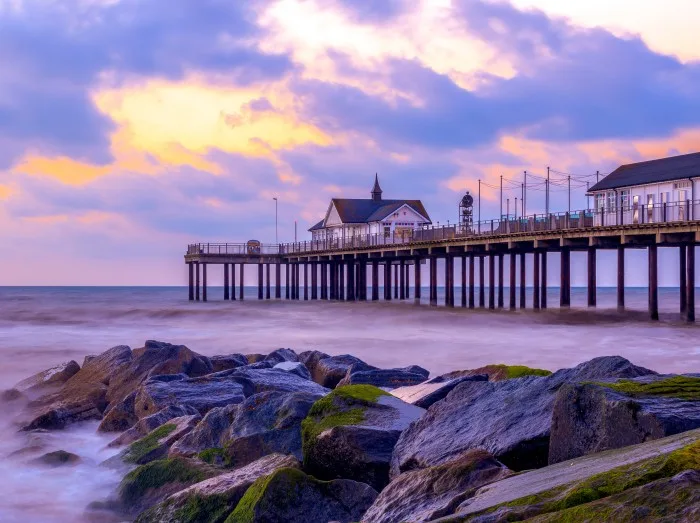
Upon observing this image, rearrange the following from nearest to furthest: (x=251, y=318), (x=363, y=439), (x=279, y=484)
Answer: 1. (x=279, y=484)
2. (x=363, y=439)
3. (x=251, y=318)

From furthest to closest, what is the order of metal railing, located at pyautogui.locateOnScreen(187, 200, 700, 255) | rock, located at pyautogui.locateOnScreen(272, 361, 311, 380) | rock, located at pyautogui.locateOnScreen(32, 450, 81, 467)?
metal railing, located at pyautogui.locateOnScreen(187, 200, 700, 255) < rock, located at pyautogui.locateOnScreen(272, 361, 311, 380) < rock, located at pyautogui.locateOnScreen(32, 450, 81, 467)

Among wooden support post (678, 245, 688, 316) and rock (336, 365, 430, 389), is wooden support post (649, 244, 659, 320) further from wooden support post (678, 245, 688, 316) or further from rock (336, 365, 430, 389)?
rock (336, 365, 430, 389)

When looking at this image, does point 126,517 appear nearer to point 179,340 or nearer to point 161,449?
point 161,449

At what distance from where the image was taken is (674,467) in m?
3.74

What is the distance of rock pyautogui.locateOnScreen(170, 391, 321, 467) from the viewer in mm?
7562

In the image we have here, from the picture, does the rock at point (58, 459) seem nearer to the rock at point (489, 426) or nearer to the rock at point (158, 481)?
the rock at point (158, 481)

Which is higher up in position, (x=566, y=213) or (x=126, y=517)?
(x=566, y=213)

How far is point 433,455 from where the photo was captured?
6.02 m

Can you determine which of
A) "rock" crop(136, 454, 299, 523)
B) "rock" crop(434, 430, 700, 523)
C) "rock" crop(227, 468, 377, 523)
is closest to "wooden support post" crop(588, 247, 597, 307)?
"rock" crop(136, 454, 299, 523)

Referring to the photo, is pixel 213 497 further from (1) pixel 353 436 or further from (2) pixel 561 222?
(2) pixel 561 222

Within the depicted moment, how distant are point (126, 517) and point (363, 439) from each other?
2.37m

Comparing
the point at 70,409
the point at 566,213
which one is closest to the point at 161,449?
the point at 70,409

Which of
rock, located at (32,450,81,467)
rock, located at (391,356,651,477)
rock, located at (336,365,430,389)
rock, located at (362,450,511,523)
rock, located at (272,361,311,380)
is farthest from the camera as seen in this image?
rock, located at (272,361,311,380)

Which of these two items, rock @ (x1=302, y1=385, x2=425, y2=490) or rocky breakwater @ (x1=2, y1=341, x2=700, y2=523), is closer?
rocky breakwater @ (x1=2, y1=341, x2=700, y2=523)
